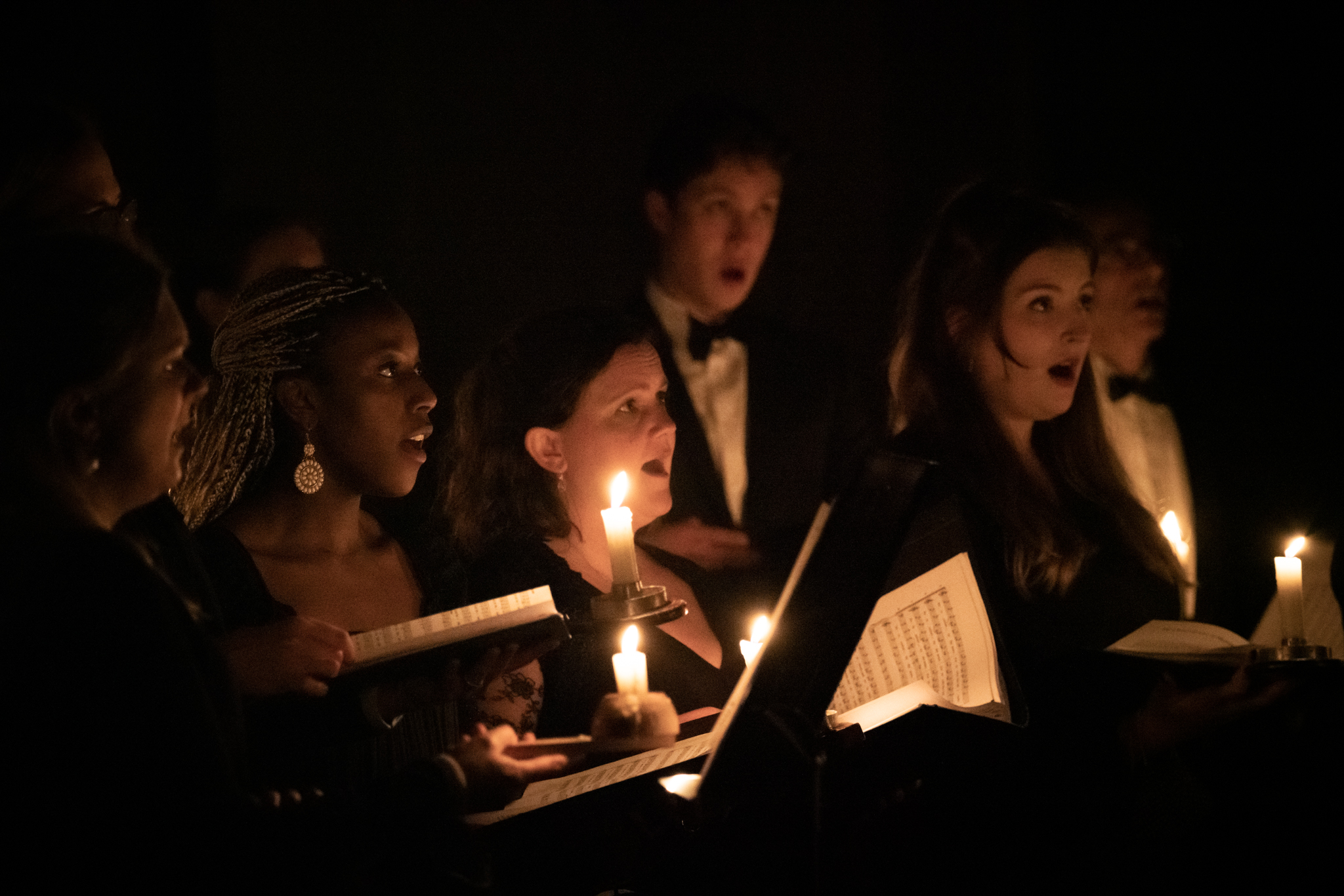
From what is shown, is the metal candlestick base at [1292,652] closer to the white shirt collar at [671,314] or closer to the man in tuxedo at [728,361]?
the man in tuxedo at [728,361]

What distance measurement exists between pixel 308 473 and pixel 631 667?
739 millimetres

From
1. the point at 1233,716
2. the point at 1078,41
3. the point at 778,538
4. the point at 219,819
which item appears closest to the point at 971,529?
the point at 778,538

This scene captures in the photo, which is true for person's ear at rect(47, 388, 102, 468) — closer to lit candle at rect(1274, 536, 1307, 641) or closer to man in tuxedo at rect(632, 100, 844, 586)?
man in tuxedo at rect(632, 100, 844, 586)

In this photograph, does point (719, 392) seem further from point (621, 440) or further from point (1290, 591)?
point (1290, 591)

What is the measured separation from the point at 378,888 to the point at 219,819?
43 cm

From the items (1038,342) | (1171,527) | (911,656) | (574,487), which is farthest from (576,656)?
(1171,527)

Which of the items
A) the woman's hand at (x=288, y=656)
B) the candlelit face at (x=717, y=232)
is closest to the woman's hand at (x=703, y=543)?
the candlelit face at (x=717, y=232)

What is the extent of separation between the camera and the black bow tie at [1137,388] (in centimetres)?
327

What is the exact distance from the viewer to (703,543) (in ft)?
8.98

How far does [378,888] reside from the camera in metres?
1.78

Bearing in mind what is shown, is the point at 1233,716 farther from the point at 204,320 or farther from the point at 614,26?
the point at 204,320

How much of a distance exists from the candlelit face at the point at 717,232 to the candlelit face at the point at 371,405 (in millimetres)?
683

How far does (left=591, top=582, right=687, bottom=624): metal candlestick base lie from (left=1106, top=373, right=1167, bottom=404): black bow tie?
1.84m

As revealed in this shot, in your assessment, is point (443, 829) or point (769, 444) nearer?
point (443, 829)
